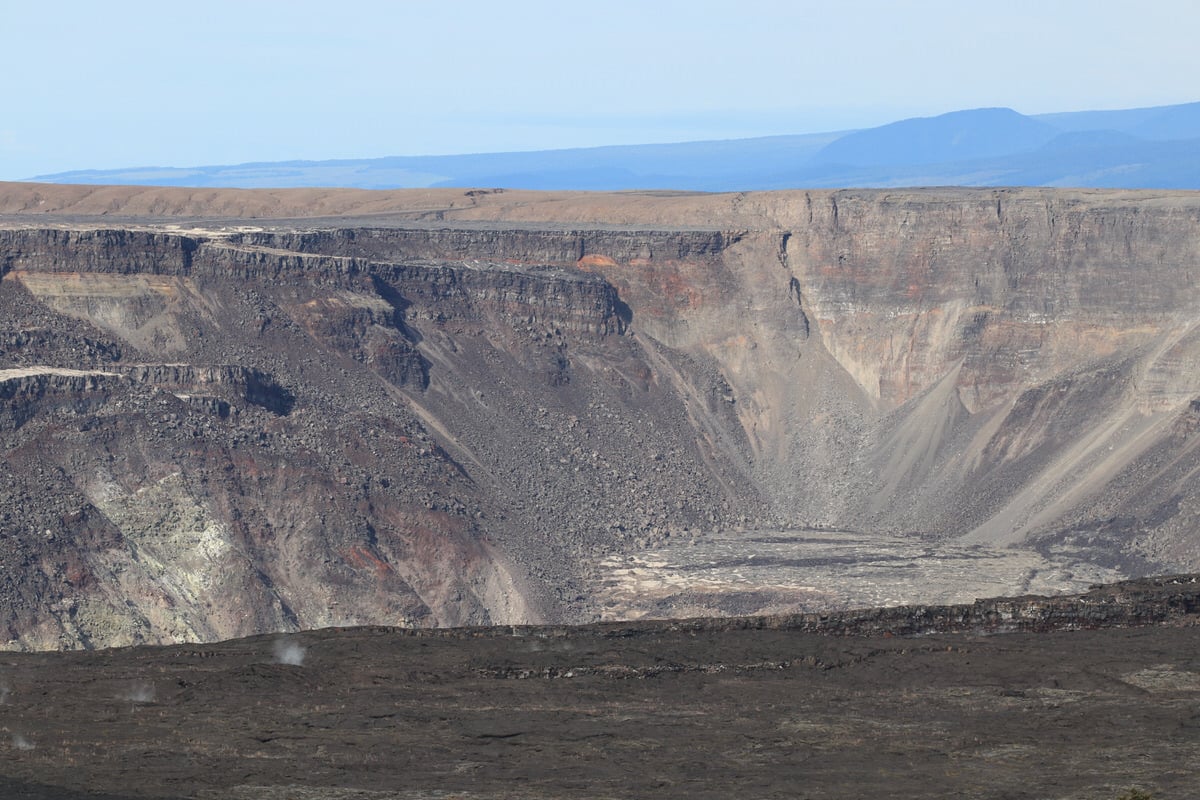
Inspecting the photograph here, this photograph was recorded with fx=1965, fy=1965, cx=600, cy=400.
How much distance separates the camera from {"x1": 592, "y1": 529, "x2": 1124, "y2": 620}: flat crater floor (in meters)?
76.0

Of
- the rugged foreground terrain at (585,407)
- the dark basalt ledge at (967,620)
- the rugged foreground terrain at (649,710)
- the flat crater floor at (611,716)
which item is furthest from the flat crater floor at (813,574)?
the flat crater floor at (611,716)

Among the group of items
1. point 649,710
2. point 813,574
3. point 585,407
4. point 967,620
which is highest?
point 649,710

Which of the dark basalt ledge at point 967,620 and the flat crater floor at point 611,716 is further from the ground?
the flat crater floor at point 611,716

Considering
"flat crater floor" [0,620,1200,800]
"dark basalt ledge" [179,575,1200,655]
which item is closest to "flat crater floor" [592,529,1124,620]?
"dark basalt ledge" [179,575,1200,655]

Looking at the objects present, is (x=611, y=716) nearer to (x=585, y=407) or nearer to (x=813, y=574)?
(x=813, y=574)

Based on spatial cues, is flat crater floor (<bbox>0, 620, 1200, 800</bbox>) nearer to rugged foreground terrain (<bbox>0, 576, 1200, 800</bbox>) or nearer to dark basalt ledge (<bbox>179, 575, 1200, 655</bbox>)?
rugged foreground terrain (<bbox>0, 576, 1200, 800</bbox>)

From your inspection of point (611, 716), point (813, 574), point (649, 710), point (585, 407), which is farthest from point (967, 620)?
point (585, 407)

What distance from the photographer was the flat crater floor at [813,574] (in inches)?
2992

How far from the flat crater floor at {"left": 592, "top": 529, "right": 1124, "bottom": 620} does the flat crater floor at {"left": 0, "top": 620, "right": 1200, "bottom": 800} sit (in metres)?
32.3

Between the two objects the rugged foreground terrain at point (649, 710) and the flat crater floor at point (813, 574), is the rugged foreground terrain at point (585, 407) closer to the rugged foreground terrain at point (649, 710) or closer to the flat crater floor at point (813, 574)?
the flat crater floor at point (813, 574)

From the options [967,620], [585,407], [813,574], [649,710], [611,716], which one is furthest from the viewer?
[585,407]

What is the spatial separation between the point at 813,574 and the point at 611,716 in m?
45.9

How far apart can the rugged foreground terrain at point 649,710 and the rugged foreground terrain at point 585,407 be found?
91.7ft

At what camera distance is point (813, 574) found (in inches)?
3187
